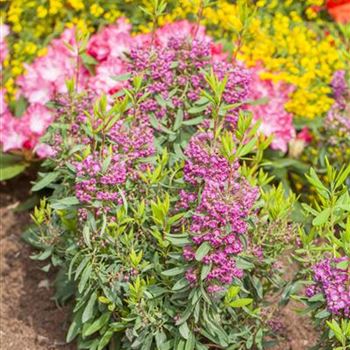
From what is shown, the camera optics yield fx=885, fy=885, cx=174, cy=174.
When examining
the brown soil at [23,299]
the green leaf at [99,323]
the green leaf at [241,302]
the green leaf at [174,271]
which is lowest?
the brown soil at [23,299]

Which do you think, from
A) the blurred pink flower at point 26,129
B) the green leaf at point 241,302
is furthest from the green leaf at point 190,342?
the blurred pink flower at point 26,129

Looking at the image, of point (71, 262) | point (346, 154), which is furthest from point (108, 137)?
point (346, 154)

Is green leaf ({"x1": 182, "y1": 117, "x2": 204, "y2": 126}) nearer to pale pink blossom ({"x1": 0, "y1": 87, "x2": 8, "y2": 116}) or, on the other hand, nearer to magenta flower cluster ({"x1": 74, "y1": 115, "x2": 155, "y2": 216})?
magenta flower cluster ({"x1": 74, "y1": 115, "x2": 155, "y2": 216})

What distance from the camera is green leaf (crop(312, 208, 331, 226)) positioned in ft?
8.98

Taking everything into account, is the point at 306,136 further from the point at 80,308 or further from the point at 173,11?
the point at 80,308

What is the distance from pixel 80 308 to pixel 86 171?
0.63 m

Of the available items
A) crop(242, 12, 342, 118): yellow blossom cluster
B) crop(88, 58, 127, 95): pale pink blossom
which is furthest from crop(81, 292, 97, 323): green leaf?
crop(242, 12, 342, 118): yellow blossom cluster

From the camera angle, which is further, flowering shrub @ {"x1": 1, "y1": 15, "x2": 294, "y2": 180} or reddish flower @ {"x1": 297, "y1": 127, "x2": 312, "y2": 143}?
reddish flower @ {"x1": 297, "y1": 127, "x2": 312, "y2": 143}

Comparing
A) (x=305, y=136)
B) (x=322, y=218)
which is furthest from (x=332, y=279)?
(x=305, y=136)

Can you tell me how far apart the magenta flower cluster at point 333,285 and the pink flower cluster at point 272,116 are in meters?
1.59

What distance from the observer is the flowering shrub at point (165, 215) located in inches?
110

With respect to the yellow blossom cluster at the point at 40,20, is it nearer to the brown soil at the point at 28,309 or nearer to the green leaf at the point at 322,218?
the brown soil at the point at 28,309

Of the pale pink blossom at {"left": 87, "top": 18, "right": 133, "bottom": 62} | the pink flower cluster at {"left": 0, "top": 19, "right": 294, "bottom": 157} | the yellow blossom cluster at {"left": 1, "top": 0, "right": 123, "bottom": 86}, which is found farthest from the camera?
the yellow blossom cluster at {"left": 1, "top": 0, "right": 123, "bottom": 86}

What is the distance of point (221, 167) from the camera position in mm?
2793
